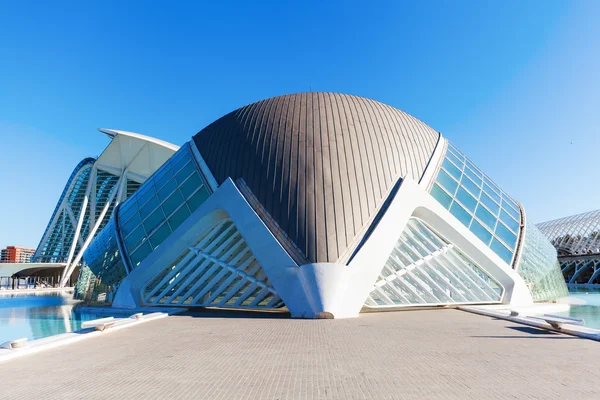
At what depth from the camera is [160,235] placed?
64.2 feet

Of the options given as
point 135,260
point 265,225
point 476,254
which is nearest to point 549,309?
point 476,254

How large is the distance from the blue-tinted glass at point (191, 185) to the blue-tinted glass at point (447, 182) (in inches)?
430

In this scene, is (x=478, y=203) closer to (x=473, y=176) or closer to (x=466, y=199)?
(x=466, y=199)

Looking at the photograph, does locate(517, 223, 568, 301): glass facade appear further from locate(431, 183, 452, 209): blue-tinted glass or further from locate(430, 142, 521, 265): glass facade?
locate(431, 183, 452, 209): blue-tinted glass

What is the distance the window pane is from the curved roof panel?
3.20 m

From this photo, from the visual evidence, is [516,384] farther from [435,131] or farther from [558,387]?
[435,131]

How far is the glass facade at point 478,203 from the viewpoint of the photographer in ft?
63.0

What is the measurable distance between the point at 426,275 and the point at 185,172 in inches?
478

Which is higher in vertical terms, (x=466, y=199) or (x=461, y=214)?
(x=466, y=199)

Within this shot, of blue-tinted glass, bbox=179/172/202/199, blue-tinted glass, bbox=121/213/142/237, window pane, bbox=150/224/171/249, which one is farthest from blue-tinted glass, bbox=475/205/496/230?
blue-tinted glass, bbox=121/213/142/237

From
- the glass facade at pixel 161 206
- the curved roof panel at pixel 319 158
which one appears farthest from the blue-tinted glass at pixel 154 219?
the curved roof panel at pixel 319 158

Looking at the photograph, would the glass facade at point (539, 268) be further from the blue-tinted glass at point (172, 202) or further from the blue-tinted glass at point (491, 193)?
the blue-tinted glass at point (172, 202)

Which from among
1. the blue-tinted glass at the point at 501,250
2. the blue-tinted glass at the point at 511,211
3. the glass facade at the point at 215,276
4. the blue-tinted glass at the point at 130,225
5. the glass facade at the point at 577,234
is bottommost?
the glass facade at the point at 215,276

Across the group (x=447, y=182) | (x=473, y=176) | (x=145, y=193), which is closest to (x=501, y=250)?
(x=447, y=182)
